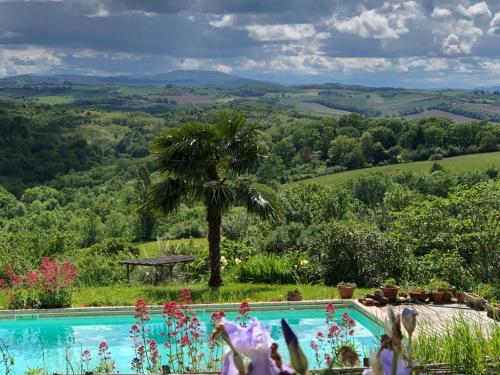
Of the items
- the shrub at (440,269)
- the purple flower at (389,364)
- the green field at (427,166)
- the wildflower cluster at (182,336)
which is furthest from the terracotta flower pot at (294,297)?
the green field at (427,166)

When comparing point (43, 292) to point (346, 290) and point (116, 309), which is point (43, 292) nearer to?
point (116, 309)

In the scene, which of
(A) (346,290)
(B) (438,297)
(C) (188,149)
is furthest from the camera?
(C) (188,149)

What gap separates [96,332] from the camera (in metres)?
10.9

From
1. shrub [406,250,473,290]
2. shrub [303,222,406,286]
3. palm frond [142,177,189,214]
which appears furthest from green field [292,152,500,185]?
palm frond [142,177,189,214]

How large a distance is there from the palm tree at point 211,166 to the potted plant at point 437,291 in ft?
11.8

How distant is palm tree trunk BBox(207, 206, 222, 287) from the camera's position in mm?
13086

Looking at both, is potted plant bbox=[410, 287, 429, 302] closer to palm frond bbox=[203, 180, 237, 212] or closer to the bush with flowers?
palm frond bbox=[203, 180, 237, 212]

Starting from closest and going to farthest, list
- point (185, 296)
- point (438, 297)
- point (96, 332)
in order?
point (185, 296)
point (96, 332)
point (438, 297)

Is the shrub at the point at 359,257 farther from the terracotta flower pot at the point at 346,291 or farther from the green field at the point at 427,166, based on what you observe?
the green field at the point at 427,166

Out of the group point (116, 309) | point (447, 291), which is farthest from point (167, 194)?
point (447, 291)

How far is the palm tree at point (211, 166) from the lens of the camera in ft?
41.7

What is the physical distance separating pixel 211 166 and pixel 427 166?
5893 cm

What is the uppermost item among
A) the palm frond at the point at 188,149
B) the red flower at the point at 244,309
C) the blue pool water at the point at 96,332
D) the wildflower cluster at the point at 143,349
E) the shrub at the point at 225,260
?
the palm frond at the point at 188,149

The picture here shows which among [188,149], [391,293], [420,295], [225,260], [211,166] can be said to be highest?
[188,149]
